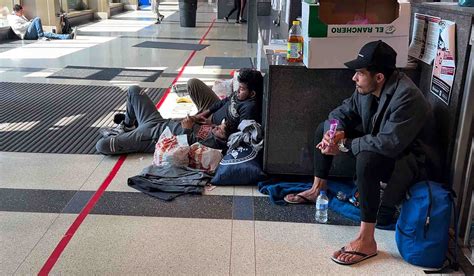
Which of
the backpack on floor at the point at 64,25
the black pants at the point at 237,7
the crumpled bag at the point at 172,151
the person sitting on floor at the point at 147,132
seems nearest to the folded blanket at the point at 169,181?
the crumpled bag at the point at 172,151

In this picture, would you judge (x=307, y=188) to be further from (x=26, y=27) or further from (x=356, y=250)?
(x=26, y=27)

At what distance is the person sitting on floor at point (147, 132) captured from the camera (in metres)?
3.66

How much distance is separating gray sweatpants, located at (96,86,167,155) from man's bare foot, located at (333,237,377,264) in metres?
1.84

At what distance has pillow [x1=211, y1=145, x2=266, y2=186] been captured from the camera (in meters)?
3.27

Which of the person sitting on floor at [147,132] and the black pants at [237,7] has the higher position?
the black pants at [237,7]

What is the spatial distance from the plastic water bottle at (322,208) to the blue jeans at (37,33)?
8.82 metres

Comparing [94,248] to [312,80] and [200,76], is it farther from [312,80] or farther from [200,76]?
[200,76]

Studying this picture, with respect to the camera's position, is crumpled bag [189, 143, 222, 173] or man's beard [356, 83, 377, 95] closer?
man's beard [356, 83, 377, 95]

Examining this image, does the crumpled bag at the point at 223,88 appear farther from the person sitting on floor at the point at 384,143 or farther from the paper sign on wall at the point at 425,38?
the person sitting on floor at the point at 384,143

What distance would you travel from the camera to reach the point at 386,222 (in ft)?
9.17

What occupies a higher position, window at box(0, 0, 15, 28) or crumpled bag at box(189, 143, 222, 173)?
window at box(0, 0, 15, 28)

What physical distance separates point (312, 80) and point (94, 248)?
1.63 meters

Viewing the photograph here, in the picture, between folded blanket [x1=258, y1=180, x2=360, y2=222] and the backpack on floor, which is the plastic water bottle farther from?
the backpack on floor

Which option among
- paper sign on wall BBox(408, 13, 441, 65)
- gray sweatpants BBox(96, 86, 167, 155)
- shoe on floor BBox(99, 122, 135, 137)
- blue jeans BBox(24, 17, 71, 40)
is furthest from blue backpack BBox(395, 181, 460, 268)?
blue jeans BBox(24, 17, 71, 40)
